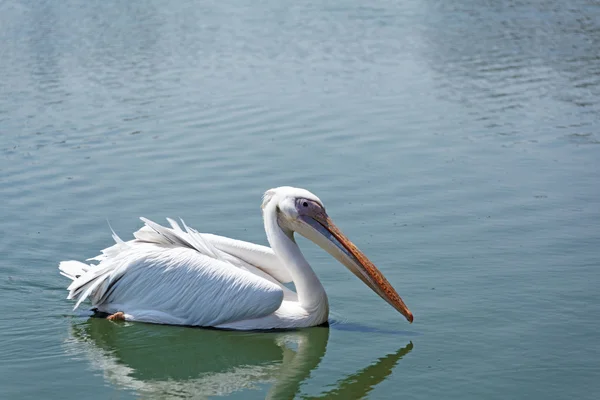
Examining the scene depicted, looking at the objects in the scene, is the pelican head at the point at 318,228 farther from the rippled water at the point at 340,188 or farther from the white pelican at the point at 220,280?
the rippled water at the point at 340,188

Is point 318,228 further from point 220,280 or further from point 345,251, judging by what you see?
point 220,280

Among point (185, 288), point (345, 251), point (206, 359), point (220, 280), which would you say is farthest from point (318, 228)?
point (206, 359)

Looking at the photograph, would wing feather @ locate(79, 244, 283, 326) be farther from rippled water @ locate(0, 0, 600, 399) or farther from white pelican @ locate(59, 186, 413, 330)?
rippled water @ locate(0, 0, 600, 399)

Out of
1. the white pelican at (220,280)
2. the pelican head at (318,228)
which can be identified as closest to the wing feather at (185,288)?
the white pelican at (220,280)

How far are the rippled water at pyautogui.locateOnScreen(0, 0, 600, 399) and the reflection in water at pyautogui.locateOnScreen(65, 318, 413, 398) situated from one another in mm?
15

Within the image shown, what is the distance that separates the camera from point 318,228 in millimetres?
5391

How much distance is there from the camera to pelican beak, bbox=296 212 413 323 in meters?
5.27

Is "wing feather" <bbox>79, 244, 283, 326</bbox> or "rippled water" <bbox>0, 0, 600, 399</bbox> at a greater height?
"wing feather" <bbox>79, 244, 283, 326</bbox>

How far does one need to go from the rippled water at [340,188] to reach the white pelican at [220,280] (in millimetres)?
106

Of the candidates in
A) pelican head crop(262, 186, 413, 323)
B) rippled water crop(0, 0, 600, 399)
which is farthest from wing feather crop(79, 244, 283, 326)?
pelican head crop(262, 186, 413, 323)

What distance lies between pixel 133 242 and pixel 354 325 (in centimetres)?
132

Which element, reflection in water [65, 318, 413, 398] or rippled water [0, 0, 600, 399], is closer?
reflection in water [65, 318, 413, 398]

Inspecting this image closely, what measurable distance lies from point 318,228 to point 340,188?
8.52ft

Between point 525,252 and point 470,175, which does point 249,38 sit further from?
point 525,252
